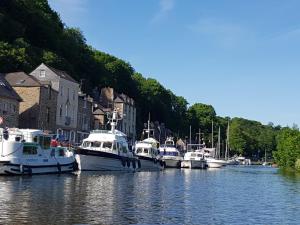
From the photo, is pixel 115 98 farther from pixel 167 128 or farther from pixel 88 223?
pixel 88 223

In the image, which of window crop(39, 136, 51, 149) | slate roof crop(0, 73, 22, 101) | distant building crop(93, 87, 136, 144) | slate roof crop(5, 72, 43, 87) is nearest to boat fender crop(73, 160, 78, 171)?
window crop(39, 136, 51, 149)

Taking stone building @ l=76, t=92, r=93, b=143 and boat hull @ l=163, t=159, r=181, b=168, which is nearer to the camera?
stone building @ l=76, t=92, r=93, b=143

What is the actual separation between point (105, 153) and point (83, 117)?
39010 mm

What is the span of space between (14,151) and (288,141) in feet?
291

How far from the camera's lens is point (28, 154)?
2005 inches

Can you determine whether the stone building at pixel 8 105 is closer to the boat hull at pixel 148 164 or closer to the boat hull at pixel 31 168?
the boat hull at pixel 148 164

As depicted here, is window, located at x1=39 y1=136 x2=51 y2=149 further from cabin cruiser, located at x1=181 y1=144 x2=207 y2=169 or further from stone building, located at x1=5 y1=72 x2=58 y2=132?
cabin cruiser, located at x1=181 y1=144 x2=207 y2=169

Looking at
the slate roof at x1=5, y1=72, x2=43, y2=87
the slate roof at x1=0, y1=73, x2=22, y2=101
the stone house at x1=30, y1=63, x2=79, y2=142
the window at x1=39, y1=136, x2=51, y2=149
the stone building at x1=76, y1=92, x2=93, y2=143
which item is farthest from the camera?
the stone building at x1=76, y1=92, x2=93, y2=143

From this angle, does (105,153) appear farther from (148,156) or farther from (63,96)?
(63,96)

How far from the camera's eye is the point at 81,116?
10225 cm

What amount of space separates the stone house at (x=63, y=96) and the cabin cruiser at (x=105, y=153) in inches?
662

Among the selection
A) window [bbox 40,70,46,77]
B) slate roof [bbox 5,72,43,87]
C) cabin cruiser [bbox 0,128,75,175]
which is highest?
window [bbox 40,70,46,77]

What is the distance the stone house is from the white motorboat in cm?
1245

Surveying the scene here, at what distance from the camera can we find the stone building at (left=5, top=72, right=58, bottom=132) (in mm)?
82688
